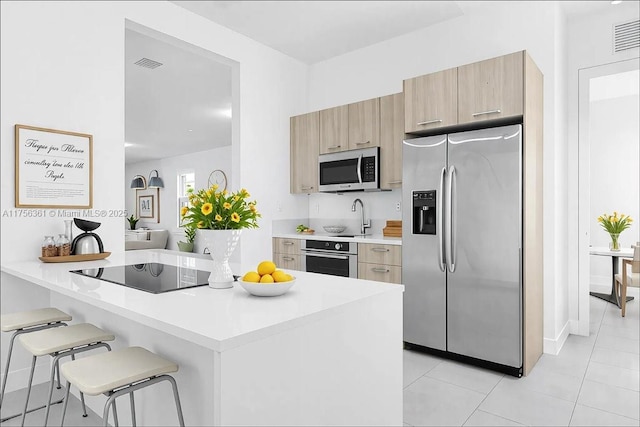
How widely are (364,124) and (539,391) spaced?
263cm

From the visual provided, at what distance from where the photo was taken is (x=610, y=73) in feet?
11.4

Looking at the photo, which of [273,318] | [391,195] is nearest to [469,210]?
[391,195]

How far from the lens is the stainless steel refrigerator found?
2.80 metres

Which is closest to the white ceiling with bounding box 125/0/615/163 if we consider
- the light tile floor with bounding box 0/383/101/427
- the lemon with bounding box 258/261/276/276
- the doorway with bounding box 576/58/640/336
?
the doorway with bounding box 576/58/640/336

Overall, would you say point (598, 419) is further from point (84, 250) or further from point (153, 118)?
point (153, 118)

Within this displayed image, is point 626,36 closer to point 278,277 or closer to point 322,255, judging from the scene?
point 322,255

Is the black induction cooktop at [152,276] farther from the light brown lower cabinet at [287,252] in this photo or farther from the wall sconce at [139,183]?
the wall sconce at [139,183]

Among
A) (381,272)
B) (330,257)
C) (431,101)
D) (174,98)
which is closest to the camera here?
(431,101)

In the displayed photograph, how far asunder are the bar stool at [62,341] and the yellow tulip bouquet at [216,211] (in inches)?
28.6

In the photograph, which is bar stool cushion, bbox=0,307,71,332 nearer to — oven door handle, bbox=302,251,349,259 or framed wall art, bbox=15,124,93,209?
framed wall art, bbox=15,124,93,209

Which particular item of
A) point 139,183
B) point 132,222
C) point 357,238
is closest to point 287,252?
point 357,238

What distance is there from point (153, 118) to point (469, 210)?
228 inches

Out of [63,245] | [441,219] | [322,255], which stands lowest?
[322,255]

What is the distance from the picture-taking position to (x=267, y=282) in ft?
5.00
